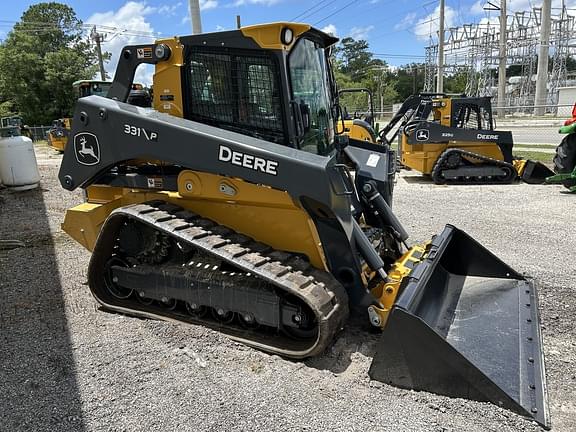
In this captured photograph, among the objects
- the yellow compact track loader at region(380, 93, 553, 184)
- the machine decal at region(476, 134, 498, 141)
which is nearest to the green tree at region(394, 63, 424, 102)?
the yellow compact track loader at region(380, 93, 553, 184)

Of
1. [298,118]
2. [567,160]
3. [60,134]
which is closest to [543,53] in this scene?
[567,160]

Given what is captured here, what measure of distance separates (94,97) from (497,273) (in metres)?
3.83

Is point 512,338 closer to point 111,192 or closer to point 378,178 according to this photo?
point 378,178

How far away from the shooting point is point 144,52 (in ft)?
12.9

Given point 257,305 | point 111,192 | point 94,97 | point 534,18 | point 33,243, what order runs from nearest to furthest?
point 257,305 → point 94,97 → point 111,192 → point 33,243 → point 534,18

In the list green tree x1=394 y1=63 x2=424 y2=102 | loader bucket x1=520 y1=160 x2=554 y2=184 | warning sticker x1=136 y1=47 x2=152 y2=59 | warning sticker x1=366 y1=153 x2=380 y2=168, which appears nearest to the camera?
warning sticker x1=136 y1=47 x2=152 y2=59

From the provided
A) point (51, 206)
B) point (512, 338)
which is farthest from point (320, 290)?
point (51, 206)

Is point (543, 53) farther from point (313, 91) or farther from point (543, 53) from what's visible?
point (313, 91)

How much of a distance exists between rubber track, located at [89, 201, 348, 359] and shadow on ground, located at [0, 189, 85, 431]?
807mm

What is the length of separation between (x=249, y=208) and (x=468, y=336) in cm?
182

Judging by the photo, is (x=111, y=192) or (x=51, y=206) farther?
(x=51, y=206)

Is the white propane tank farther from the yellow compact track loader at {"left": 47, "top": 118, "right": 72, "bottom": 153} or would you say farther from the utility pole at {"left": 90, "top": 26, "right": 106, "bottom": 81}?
the utility pole at {"left": 90, "top": 26, "right": 106, "bottom": 81}

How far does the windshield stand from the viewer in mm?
3697

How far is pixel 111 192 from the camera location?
4301 millimetres
